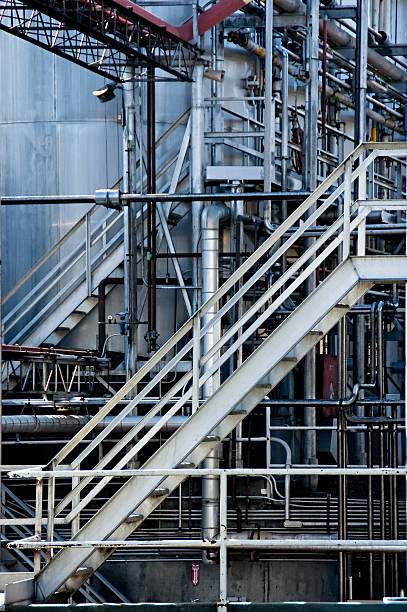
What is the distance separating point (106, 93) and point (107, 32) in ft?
7.30

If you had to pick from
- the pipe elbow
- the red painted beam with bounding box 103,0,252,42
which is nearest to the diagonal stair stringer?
the pipe elbow

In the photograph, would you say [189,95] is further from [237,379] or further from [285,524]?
[237,379]

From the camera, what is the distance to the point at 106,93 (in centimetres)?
1911

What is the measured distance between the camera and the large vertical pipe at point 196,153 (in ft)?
62.7

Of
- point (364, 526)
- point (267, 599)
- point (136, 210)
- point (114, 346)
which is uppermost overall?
point (136, 210)

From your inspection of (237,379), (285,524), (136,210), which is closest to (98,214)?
(136,210)

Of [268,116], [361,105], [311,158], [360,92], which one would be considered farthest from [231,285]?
[360,92]

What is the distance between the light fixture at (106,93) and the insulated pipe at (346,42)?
10.5 feet

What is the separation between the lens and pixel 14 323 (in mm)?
19812

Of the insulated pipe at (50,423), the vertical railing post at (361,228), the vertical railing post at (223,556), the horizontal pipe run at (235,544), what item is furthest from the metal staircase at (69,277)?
the vertical railing post at (223,556)

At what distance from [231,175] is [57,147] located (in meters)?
4.08

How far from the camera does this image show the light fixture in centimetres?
1900

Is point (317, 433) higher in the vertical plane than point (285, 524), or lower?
higher

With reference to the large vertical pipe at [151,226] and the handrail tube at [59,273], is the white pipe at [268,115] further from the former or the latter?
the handrail tube at [59,273]
